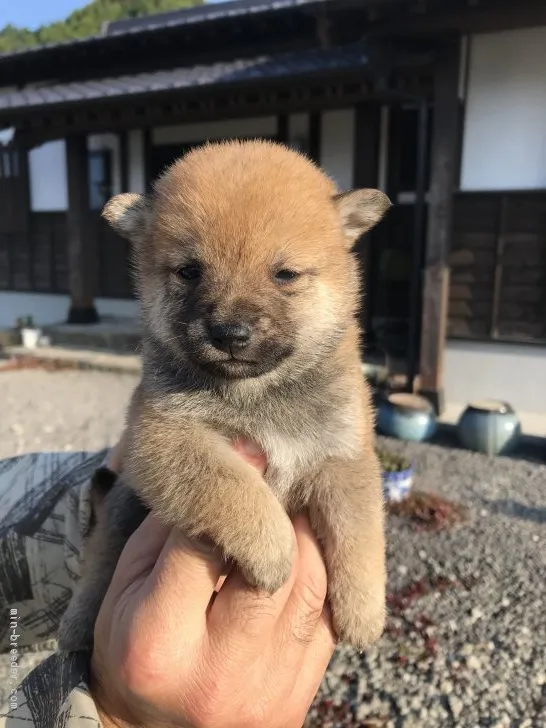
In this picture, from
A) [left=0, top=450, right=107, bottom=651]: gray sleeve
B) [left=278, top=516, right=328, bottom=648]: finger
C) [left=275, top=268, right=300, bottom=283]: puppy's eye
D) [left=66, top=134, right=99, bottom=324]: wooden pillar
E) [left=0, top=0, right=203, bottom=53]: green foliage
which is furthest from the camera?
[left=0, top=0, right=203, bottom=53]: green foliage

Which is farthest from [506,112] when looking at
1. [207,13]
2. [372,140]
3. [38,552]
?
[207,13]

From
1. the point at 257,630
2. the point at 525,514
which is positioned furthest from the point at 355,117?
the point at 257,630

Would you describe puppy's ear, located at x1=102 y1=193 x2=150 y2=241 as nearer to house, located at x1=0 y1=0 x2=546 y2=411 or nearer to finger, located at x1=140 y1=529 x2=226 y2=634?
finger, located at x1=140 y1=529 x2=226 y2=634

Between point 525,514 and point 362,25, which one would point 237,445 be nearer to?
point 525,514

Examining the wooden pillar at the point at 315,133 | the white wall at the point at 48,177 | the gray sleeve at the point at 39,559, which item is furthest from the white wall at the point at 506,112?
the white wall at the point at 48,177

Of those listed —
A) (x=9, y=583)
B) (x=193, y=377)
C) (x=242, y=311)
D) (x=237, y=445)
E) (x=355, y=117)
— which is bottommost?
(x=9, y=583)

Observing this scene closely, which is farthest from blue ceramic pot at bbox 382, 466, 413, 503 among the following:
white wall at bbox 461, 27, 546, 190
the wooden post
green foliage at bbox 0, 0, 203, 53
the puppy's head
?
green foliage at bbox 0, 0, 203, 53
